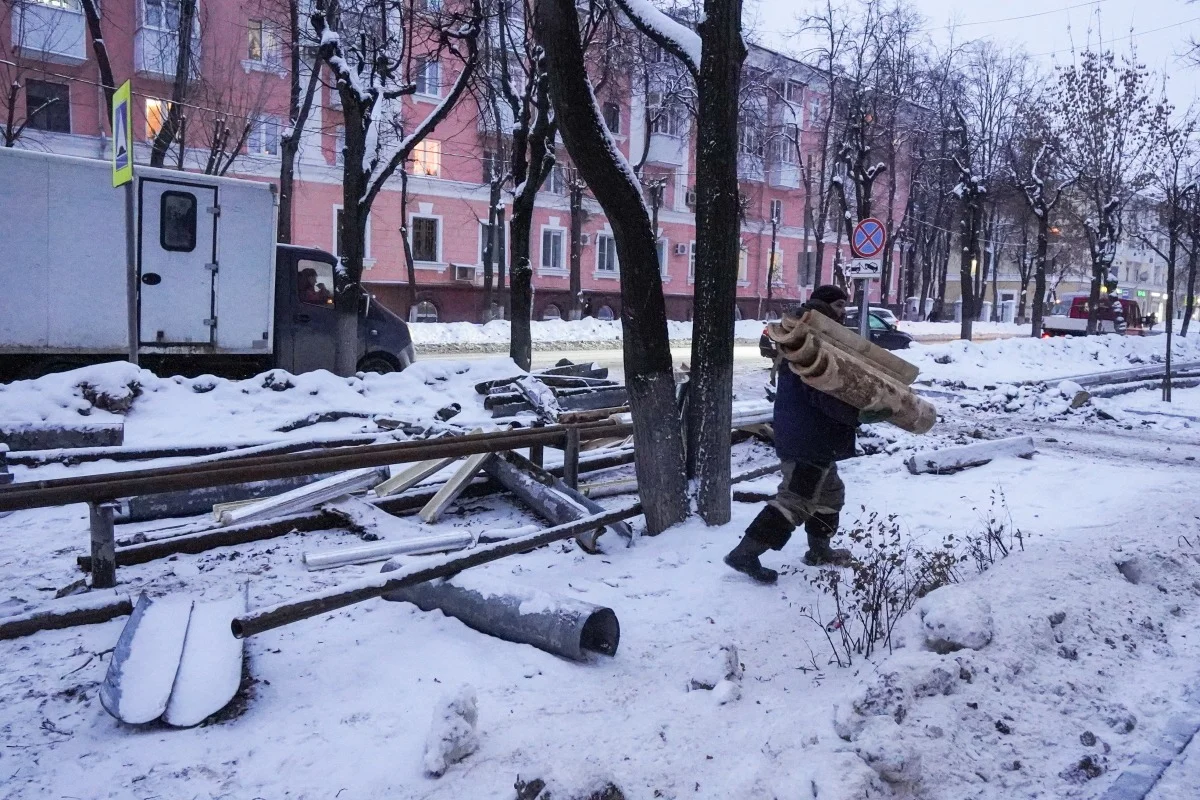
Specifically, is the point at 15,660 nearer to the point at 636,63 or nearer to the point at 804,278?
the point at 636,63

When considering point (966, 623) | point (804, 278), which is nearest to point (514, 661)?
point (966, 623)

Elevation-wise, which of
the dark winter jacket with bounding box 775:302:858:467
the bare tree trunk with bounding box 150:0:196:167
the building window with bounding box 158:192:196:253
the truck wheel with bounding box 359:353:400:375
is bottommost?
the truck wheel with bounding box 359:353:400:375

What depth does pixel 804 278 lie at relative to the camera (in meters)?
45.9

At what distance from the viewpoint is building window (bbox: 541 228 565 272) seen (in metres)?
36.0

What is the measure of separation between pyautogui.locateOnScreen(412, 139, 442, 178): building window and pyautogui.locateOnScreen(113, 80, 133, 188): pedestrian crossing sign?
25.4m

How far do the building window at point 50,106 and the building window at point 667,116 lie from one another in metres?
17.3

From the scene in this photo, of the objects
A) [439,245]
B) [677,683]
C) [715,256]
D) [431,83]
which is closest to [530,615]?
[677,683]

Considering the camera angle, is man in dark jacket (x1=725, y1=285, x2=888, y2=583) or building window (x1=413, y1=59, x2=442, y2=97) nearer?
man in dark jacket (x1=725, y1=285, x2=888, y2=583)

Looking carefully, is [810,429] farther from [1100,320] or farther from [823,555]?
[1100,320]

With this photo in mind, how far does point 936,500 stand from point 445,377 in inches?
274

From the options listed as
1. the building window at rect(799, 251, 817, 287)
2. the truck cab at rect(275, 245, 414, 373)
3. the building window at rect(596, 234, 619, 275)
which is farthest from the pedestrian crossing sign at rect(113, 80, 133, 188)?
the building window at rect(799, 251, 817, 287)

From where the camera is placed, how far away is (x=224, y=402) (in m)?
9.72

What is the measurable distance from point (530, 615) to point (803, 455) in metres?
1.78

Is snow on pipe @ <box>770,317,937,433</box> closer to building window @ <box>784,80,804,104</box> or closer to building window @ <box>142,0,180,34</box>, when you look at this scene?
building window @ <box>142,0,180,34</box>
